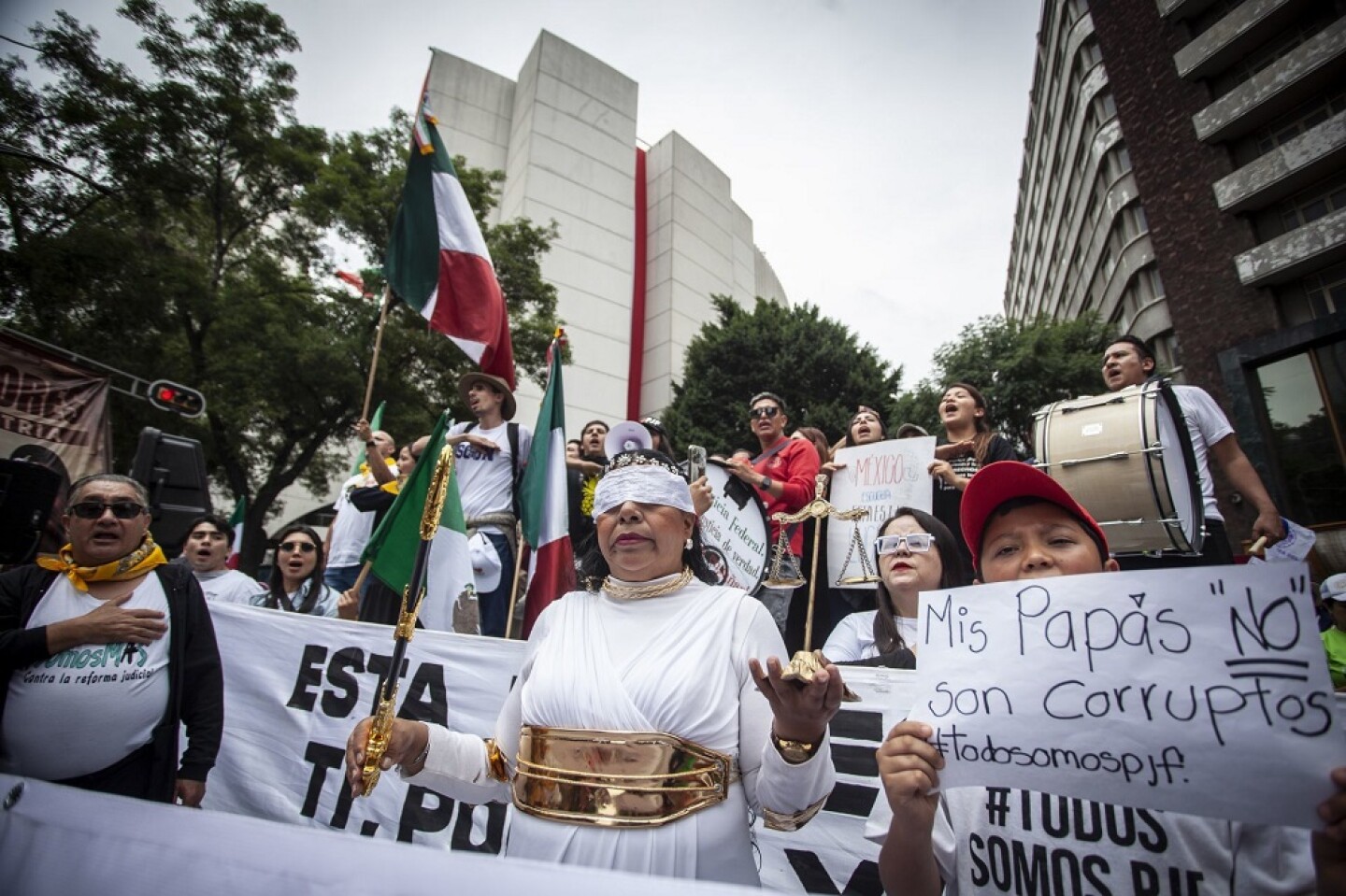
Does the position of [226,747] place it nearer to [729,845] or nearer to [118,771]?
[118,771]

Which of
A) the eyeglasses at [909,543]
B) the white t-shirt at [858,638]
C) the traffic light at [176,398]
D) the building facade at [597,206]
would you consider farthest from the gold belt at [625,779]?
the building facade at [597,206]

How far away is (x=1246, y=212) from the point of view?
17516 mm

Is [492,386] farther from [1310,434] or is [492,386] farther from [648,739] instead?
[1310,434]

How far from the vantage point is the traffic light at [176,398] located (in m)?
10.4

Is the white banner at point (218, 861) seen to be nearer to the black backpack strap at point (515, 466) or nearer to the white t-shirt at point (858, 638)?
the white t-shirt at point (858, 638)

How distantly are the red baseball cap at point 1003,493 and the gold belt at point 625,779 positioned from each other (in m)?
1.03

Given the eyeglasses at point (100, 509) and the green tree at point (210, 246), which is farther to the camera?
the green tree at point (210, 246)

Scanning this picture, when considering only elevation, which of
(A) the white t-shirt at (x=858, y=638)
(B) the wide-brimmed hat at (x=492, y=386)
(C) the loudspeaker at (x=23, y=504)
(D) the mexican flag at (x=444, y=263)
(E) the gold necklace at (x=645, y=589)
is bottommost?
(A) the white t-shirt at (x=858, y=638)

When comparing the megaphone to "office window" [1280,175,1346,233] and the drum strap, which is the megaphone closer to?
the drum strap

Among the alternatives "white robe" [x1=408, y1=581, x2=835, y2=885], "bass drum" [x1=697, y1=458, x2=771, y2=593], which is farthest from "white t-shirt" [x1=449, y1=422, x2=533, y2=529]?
"white robe" [x1=408, y1=581, x2=835, y2=885]

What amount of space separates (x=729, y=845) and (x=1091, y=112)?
32.2 m

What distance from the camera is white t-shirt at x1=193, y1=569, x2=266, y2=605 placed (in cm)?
508

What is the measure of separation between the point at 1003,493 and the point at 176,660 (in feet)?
11.0

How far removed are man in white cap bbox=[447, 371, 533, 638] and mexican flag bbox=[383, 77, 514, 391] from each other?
50 cm
